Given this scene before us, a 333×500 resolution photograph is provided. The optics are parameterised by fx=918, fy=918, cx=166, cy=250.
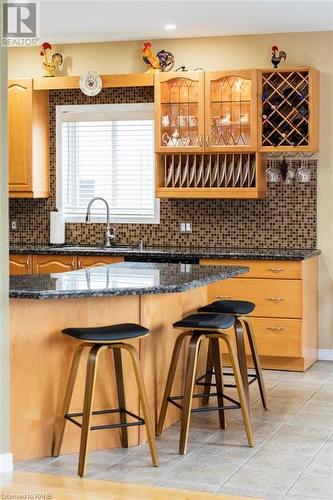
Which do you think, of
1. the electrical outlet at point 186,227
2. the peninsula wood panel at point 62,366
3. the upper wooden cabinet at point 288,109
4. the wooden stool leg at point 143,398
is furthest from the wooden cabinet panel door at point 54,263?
the wooden stool leg at point 143,398

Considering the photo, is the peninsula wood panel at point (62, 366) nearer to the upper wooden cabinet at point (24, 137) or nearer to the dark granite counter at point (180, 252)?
the dark granite counter at point (180, 252)

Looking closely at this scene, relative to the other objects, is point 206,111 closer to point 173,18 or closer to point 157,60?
point 157,60

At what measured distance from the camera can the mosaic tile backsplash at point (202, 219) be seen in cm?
769

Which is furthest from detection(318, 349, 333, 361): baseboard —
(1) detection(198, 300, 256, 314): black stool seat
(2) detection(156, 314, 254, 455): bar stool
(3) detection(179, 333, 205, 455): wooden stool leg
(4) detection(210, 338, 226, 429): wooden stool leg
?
(3) detection(179, 333, 205, 455): wooden stool leg

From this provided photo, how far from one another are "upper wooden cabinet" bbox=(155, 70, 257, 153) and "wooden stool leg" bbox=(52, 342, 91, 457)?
3277 millimetres

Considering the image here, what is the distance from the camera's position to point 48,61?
26.6 ft

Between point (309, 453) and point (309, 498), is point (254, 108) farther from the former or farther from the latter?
point (309, 498)

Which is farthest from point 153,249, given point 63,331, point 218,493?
point 218,493

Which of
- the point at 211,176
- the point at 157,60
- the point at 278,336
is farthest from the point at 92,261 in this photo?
the point at 157,60

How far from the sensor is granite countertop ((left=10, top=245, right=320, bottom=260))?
7.14 m

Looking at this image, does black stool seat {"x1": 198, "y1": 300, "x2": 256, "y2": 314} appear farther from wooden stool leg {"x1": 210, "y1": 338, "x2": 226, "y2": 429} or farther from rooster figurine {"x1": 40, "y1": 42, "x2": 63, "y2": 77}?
rooster figurine {"x1": 40, "y1": 42, "x2": 63, "y2": 77}

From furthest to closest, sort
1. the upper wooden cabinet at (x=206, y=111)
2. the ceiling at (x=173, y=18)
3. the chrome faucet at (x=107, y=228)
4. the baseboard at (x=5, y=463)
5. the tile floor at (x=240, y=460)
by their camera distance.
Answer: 1. the chrome faucet at (x=107, y=228)
2. the upper wooden cabinet at (x=206, y=111)
3. the ceiling at (x=173, y=18)
4. the baseboard at (x=5, y=463)
5. the tile floor at (x=240, y=460)

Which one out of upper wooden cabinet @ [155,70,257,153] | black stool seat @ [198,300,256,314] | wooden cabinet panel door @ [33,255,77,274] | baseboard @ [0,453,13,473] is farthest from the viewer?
wooden cabinet panel door @ [33,255,77,274]

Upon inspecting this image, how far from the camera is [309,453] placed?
4934mm
